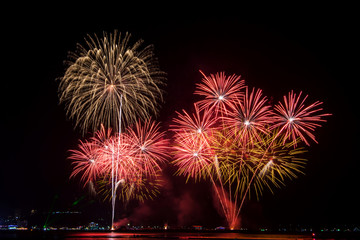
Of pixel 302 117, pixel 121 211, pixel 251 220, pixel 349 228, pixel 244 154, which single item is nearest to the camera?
pixel 302 117

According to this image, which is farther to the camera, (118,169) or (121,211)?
(121,211)

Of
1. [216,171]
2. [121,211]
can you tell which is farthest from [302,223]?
[216,171]

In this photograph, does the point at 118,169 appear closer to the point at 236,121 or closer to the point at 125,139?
the point at 125,139

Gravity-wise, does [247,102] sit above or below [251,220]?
above

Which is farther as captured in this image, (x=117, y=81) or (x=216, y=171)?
(x=216, y=171)

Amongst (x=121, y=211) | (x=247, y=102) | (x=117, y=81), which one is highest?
(x=117, y=81)

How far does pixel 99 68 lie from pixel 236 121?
1440cm

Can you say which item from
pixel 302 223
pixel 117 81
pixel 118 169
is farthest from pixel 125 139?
pixel 302 223

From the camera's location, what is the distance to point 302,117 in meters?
28.7

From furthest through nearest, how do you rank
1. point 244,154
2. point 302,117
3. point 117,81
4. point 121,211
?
point 121,211 → point 244,154 → point 117,81 → point 302,117

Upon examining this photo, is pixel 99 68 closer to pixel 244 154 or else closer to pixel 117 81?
pixel 117 81

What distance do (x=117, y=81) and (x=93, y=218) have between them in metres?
68.9

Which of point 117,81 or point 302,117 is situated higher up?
point 117,81

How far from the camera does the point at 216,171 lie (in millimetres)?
35312
